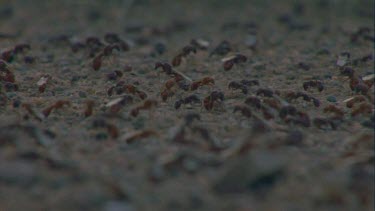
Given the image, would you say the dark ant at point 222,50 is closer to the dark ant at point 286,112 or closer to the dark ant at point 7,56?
the dark ant at point 7,56

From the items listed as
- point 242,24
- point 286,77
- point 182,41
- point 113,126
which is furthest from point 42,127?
point 242,24

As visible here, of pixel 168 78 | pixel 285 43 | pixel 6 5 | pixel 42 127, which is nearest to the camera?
pixel 42 127

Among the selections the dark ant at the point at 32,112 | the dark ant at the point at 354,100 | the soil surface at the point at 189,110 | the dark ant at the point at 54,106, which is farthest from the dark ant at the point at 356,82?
the dark ant at the point at 32,112

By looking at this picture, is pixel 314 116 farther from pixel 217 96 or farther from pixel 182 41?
pixel 182 41

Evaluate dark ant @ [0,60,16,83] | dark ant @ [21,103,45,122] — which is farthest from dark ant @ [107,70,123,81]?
dark ant @ [21,103,45,122]

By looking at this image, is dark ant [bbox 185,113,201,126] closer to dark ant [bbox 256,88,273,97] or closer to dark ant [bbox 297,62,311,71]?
dark ant [bbox 256,88,273,97]

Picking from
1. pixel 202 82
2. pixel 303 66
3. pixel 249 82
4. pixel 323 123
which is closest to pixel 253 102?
pixel 323 123
